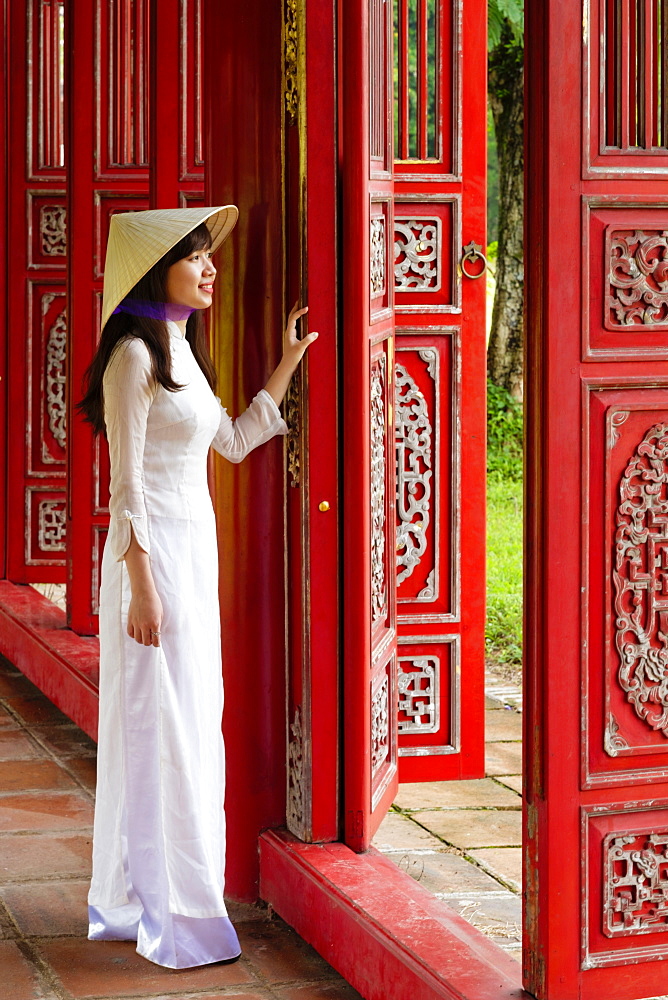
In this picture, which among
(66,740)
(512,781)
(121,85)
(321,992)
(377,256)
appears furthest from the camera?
(121,85)

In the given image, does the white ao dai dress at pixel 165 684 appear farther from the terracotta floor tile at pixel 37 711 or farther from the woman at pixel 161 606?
the terracotta floor tile at pixel 37 711

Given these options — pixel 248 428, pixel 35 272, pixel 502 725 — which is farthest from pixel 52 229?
pixel 248 428

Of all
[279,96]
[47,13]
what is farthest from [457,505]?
[47,13]

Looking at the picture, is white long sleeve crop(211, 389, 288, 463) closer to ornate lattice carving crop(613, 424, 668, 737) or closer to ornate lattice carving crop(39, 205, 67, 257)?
ornate lattice carving crop(613, 424, 668, 737)

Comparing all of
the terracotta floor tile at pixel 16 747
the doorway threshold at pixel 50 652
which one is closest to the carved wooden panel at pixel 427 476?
the doorway threshold at pixel 50 652

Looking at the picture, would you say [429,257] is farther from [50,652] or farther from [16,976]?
[16,976]

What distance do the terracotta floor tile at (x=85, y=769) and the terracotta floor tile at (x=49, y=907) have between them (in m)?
0.83

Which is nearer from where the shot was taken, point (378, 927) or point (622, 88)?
point (622, 88)

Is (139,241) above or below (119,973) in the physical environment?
above

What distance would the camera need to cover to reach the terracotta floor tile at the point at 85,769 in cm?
438

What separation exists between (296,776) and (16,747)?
172 cm

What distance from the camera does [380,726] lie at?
3.55 meters

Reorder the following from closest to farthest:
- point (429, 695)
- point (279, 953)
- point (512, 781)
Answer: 1. point (279, 953)
2. point (429, 695)
3. point (512, 781)

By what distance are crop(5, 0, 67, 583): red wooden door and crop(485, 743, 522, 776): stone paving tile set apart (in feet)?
8.12
